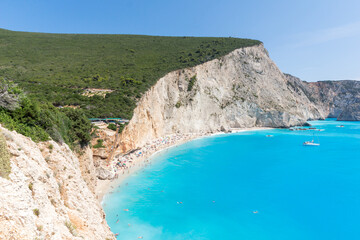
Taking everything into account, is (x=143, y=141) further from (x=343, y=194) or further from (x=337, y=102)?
(x=337, y=102)

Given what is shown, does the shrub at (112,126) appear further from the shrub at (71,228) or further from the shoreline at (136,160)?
the shrub at (71,228)

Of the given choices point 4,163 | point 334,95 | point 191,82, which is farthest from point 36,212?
point 334,95

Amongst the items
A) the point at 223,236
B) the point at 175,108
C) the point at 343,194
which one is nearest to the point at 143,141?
the point at 175,108

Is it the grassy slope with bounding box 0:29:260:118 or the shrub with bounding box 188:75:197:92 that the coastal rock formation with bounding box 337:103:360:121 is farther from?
the shrub with bounding box 188:75:197:92

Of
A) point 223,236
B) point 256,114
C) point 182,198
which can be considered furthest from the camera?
point 256,114

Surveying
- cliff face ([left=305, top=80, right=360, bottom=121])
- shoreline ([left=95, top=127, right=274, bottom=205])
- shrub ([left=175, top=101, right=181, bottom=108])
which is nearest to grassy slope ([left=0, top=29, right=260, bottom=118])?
shoreline ([left=95, top=127, right=274, bottom=205])

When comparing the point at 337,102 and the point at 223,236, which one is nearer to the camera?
the point at 223,236

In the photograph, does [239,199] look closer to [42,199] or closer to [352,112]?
[42,199]
